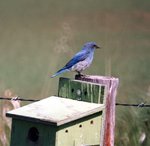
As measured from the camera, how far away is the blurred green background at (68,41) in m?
8.24

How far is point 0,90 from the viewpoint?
26.7ft

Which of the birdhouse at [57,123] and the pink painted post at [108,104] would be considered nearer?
the birdhouse at [57,123]

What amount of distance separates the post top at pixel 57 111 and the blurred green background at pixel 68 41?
2.56 m

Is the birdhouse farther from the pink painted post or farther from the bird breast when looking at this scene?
the bird breast

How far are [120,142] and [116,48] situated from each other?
1453 mm

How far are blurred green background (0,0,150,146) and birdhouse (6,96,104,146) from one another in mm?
2446

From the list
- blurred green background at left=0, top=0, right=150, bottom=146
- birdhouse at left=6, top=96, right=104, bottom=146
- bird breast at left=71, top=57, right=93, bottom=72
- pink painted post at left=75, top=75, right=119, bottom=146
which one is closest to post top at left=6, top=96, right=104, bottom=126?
birdhouse at left=6, top=96, right=104, bottom=146

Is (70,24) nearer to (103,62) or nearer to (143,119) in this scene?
(103,62)

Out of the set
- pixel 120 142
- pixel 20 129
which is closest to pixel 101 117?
pixel 20 129

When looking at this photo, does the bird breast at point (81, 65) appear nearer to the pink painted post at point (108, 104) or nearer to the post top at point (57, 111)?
the pink painted post at point (108, 104)

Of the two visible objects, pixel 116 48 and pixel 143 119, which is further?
pixel 116 48

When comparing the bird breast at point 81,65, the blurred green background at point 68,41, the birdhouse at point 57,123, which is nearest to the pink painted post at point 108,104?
the birdhouse at point 57,123

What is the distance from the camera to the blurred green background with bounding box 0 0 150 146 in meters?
8.24

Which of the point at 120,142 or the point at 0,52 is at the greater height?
the point at 0,52
